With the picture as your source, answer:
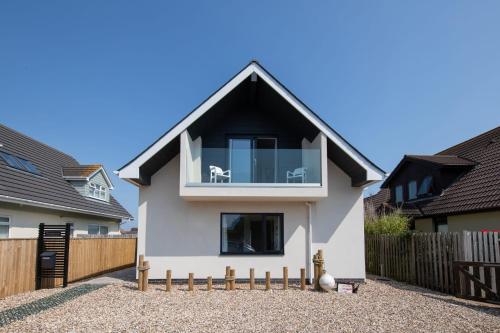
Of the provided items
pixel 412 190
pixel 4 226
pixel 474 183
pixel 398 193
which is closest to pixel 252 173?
pixel 4 226

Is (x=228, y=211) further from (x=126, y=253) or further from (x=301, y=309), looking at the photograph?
(x=126, y=253)

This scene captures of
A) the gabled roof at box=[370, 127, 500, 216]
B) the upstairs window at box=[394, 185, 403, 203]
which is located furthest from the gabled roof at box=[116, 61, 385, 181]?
the upstairs window at box=[394, 185, 403, 203]

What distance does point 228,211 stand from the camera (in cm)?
1235

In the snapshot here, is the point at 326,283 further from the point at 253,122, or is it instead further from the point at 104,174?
the point at 104,174

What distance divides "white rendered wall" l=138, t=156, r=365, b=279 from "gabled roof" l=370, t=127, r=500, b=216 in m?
5.01

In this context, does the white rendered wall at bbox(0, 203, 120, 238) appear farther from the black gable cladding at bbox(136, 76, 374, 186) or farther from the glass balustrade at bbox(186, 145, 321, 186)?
the glass balustrade at bbox(186, 145, 321, 186)

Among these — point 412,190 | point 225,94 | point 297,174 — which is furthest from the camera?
point 412,190

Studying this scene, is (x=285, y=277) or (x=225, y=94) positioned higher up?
(x=225, y=94)

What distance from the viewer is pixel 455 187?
54.0 ft

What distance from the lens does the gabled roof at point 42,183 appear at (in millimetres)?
14195

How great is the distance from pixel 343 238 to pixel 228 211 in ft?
13.0

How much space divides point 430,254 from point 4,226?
14.8 metres

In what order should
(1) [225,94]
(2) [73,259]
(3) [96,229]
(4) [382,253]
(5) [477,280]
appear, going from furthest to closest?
(3) [96,229]
(4) [382,253]
(2) [73,259]
(1) [225,94]
(5) [477,280]

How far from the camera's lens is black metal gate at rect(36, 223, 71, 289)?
11008 millimetres
